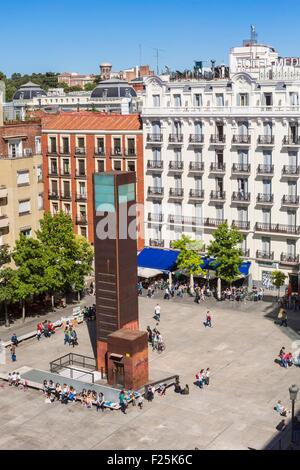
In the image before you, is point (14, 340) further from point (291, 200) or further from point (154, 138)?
point (291, 200)

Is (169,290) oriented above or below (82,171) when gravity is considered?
below

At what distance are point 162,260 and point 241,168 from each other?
1346 cm

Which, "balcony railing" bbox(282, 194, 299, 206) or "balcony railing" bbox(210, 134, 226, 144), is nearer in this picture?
"balcony railing" bbox(282, 194, 299, 206)

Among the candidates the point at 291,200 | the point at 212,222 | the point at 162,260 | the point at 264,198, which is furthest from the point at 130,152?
the point at 291,200

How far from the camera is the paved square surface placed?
3991cm

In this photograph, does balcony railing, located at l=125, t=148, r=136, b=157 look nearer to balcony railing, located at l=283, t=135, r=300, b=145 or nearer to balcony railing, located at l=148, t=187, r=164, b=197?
balcony railing, located at l=148, t=187, r=164, b=197

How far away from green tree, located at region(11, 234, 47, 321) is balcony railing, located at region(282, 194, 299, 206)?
2464cm

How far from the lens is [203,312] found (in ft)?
216

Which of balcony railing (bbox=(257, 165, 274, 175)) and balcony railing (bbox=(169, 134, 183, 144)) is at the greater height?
balcony railing (bbox=(169, 134, 183, 144))

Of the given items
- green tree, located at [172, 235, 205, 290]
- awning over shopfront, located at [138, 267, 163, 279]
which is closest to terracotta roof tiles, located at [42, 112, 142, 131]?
green tree, located at [172, 235, 205, 290]

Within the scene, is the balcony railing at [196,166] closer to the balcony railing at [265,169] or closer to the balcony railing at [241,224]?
the balcony railing at [265,169]
